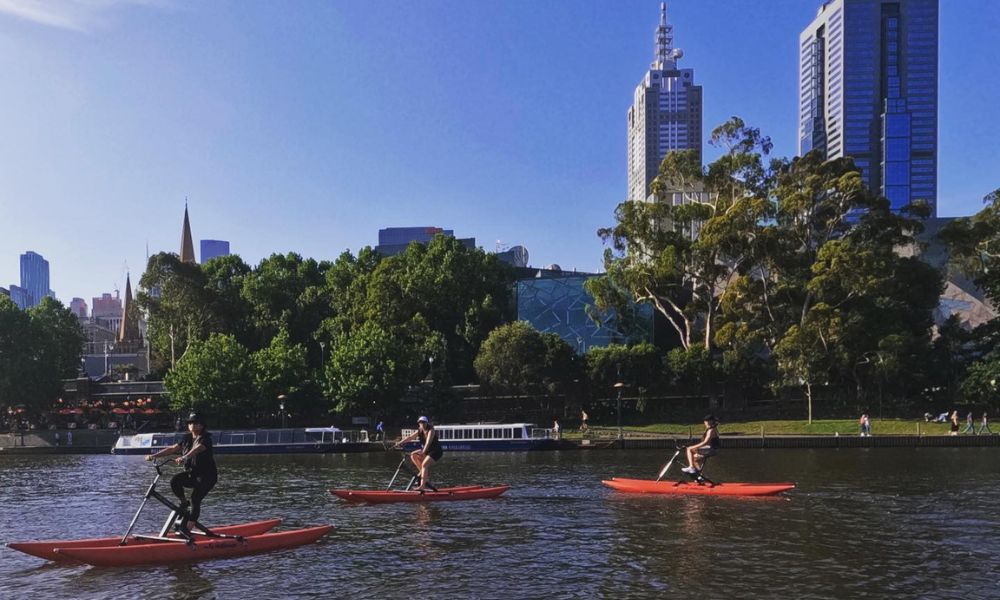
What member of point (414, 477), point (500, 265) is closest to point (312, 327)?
point (500, 265)

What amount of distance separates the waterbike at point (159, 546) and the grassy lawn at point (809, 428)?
150ft

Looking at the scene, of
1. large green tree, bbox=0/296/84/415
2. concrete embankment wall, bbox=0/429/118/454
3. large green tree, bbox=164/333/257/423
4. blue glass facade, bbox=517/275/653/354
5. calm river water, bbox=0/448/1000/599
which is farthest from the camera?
blue glass facade, bbox=517/275/653/354

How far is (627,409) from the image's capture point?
7744 centimetres

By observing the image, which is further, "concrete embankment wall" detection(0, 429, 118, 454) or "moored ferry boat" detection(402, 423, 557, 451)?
"concrete embankment wall" detection(0, 429, 118, 454)

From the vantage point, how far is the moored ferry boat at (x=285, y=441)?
196 ft

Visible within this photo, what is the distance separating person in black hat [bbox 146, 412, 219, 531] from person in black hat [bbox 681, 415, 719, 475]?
14419mm

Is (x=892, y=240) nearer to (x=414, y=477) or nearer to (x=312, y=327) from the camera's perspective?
(x=414, y=477)

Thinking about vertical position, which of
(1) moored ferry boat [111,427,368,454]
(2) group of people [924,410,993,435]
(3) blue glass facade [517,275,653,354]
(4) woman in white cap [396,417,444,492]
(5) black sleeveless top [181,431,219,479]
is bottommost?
(1) moored ferry boat [111,427,368,454]

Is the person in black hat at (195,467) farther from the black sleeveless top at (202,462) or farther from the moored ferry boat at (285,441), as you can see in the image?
the moored ferry boat at (285,441)

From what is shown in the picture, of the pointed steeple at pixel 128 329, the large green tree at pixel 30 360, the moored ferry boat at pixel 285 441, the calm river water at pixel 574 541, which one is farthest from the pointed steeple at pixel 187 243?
the calm river water at pixel 574 541

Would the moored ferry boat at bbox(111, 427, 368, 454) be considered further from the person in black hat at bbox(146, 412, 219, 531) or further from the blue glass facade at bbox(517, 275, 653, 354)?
the person in black hat at bbox(146, 412, 219, 531)

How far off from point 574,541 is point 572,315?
242 ft

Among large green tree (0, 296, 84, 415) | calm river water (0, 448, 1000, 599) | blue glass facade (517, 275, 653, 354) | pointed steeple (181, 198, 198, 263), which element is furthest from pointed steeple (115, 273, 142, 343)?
calm river water (0, 448, 1000, 599)

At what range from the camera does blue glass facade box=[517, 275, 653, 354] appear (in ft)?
288
